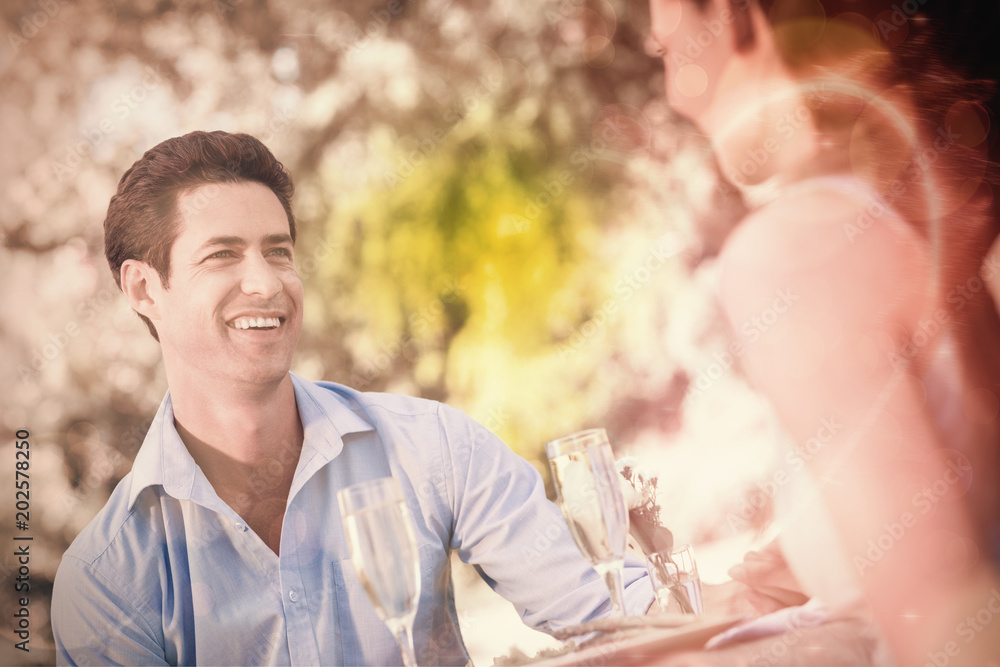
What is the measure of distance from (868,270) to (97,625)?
2.07 meters

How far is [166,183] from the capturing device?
5.20 feet

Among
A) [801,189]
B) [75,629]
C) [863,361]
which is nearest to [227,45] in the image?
[75,629]

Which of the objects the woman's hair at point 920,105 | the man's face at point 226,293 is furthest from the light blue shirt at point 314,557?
the woman's hair at point 920,105

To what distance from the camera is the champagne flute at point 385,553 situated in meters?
0.81

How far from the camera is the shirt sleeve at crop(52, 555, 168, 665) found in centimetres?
131

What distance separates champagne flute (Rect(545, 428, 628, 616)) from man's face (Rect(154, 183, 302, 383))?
2.84 ft

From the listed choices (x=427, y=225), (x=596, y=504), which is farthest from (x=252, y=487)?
(x=596, y=504)

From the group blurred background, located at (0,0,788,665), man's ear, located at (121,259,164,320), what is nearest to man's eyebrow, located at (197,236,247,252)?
man's ear, located at (121,259,164,320)

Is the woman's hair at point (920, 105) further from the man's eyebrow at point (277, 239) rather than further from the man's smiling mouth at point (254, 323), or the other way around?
the man's smiling mouth at point (254, 323)

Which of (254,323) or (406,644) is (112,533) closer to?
(254,323)

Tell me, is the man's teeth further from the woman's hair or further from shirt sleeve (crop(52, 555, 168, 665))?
the woman's hair

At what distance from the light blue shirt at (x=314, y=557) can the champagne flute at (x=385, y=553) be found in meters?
0.61

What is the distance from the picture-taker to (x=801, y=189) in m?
2.12

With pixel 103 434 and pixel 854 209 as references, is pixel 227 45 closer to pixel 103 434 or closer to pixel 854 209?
pixel 103 434
